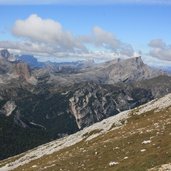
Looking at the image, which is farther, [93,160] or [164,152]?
[93,160]

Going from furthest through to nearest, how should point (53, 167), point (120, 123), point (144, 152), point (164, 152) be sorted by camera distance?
point (120, 123) → point (53, 167) → point (144, 152) → point (164, 152)

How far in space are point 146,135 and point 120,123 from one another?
43145 mm

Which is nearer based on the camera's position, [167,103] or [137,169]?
[137,169]

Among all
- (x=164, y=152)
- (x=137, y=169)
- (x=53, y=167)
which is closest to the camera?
(x=137, y=169)

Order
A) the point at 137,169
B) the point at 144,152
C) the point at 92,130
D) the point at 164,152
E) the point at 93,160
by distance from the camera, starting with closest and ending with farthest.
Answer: the point at 137,169, the point at 164,152, the point at 144,152, the point at 93,160, the point at 92,130

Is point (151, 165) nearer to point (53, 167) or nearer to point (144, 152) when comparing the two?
point (144, 152)

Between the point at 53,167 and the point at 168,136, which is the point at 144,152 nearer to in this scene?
the point at 168,136

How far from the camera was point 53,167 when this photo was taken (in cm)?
5969

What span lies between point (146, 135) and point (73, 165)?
44.6 ft

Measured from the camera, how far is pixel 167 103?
108625 millimetres

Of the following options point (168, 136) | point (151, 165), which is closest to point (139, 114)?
point (168, 136)

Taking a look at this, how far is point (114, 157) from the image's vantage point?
52.9m

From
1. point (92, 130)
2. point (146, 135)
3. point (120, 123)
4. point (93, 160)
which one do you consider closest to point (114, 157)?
point (93, 160)

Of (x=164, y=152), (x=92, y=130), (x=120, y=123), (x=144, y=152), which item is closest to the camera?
(x=164, y=152)
